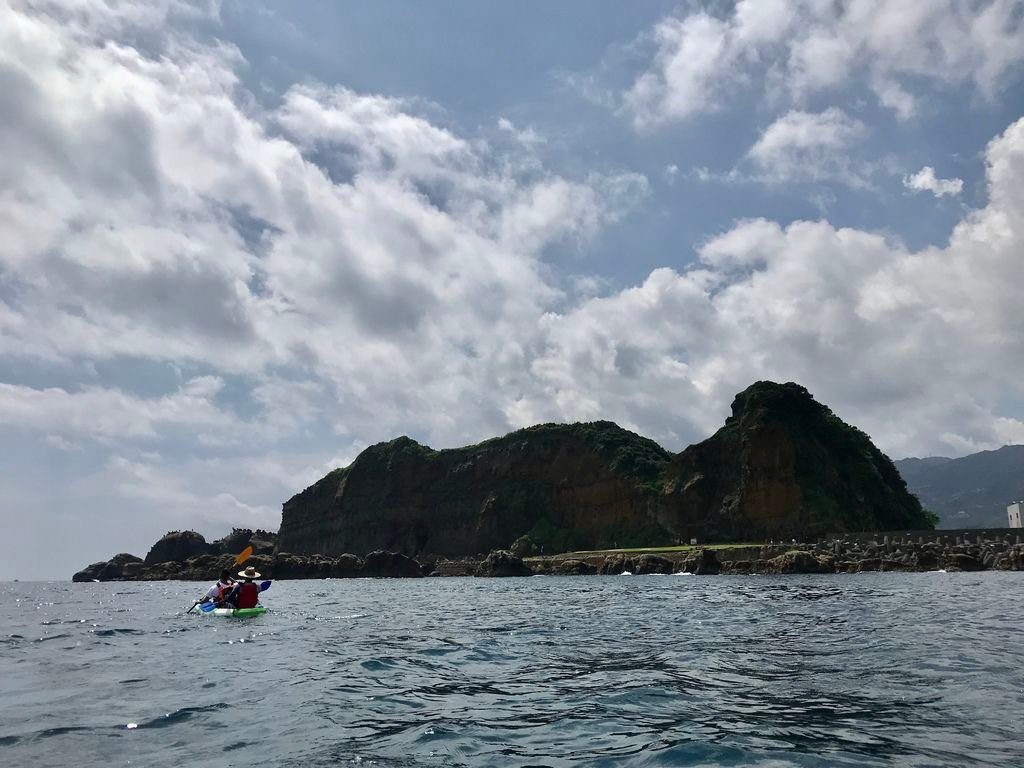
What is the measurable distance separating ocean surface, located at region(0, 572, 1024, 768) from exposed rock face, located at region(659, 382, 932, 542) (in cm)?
8559

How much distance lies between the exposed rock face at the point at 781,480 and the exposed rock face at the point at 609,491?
212 mm

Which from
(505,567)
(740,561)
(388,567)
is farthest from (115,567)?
(740,561)

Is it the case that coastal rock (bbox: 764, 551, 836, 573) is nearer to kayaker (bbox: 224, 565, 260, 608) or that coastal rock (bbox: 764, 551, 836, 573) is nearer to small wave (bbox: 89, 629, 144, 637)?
kayaker (bbox: 224, 565, 260, 608)

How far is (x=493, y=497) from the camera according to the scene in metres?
146

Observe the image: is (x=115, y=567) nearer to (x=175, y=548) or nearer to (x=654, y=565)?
(x=175, y=548)

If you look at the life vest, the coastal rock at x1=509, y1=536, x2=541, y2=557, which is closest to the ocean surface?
the life vest

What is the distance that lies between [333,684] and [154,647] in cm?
1114

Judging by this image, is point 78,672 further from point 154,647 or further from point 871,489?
point 871,489

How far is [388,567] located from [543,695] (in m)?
111

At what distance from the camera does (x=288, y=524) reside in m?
174

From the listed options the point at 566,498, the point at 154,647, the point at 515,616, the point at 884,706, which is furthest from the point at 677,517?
the point at 884,706

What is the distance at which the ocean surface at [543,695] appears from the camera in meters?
8.95

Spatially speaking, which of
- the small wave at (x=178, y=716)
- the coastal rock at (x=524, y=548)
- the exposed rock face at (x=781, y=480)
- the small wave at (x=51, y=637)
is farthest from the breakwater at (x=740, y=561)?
the small wave at (x=178, y=716)

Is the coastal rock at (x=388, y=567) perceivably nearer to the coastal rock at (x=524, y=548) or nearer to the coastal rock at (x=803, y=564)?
the coastal rock at (x=524, y=548)
